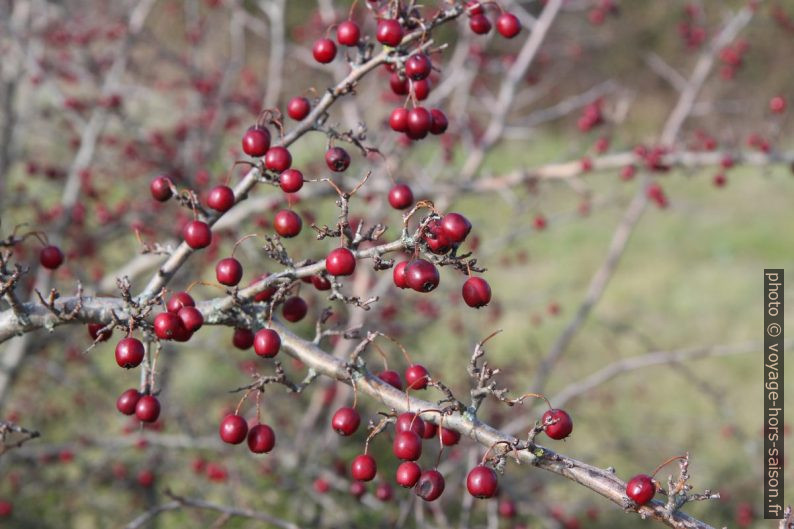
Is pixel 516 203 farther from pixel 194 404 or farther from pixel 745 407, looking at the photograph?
pixel 745 407

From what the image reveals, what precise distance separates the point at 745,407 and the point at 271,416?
3772 mm

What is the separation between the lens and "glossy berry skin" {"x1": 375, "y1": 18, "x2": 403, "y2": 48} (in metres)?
1.63

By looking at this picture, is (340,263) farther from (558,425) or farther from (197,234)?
(558,425)

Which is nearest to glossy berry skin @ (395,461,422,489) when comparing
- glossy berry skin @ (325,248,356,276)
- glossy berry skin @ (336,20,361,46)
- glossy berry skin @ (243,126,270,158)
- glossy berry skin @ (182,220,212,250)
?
glossy berry skin @ (325,248,356,276)

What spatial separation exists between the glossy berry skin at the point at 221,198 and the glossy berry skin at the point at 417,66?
450 millimetres

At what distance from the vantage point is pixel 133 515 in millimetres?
4363

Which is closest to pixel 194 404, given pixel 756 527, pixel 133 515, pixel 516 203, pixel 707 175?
Answer: pixel 133 515

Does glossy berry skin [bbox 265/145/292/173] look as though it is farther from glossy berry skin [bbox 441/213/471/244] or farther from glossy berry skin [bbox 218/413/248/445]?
glossy berry skin [bbox 218/413/248/445]

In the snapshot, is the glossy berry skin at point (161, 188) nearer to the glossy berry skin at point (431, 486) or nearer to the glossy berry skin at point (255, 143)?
the glossy berry skin at point (255, 143)

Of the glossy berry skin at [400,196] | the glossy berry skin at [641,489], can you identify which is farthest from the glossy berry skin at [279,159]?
the glossy berry skin at [641,489]

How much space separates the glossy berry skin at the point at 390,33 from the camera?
64.1 inches

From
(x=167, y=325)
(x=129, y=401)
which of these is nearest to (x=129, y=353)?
(x=167, y=325)

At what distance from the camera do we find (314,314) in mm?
4910

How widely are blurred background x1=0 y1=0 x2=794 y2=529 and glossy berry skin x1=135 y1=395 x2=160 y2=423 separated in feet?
4.12
